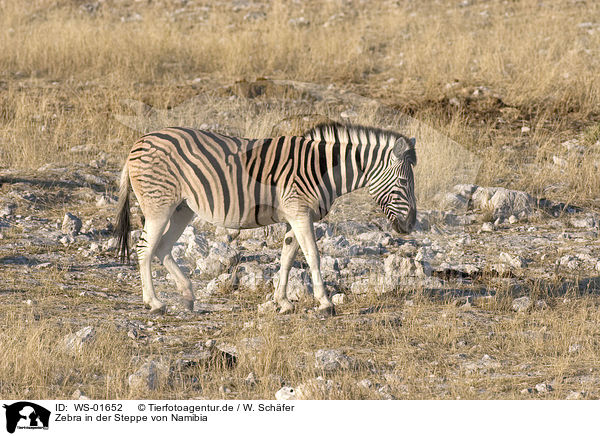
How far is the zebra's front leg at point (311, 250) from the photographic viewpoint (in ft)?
21.7

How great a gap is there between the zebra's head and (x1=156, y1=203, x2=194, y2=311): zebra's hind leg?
159cm

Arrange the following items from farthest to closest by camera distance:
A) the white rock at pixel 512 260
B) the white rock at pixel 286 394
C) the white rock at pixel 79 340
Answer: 1. the white rock at pixel 512 260
2. the white rock at pixel 79 340
3. the white rock at pixel 286 394

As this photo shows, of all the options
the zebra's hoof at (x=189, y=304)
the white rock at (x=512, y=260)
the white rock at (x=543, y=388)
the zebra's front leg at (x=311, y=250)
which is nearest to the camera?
the white rock at (x=543, y=388)

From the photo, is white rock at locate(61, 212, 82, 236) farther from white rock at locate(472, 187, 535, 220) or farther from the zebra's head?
white rock at locate(472, 187, 535, 220)

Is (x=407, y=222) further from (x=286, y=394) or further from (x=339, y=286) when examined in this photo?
(x=286, y=394)

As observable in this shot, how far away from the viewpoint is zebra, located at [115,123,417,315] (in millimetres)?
6723

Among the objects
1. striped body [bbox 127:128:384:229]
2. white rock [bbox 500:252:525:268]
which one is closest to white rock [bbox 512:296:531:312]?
Answer: white rock [bbox 500:252:525:268]

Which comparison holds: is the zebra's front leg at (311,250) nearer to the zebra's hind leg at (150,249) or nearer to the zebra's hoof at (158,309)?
the zebra's hind leg at (150,249)

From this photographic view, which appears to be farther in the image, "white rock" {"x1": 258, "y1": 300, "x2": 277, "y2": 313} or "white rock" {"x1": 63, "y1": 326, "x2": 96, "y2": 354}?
"white rock" {"x1": 258, "y1": 300, "x2": 277, "y2": 313}

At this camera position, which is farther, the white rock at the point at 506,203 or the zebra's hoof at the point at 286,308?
the white rock at the point at 506,203

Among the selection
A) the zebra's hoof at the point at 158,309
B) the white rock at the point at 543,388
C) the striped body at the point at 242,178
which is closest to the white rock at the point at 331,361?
the white rock at the point at 543,388

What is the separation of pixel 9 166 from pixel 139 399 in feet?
19.3
